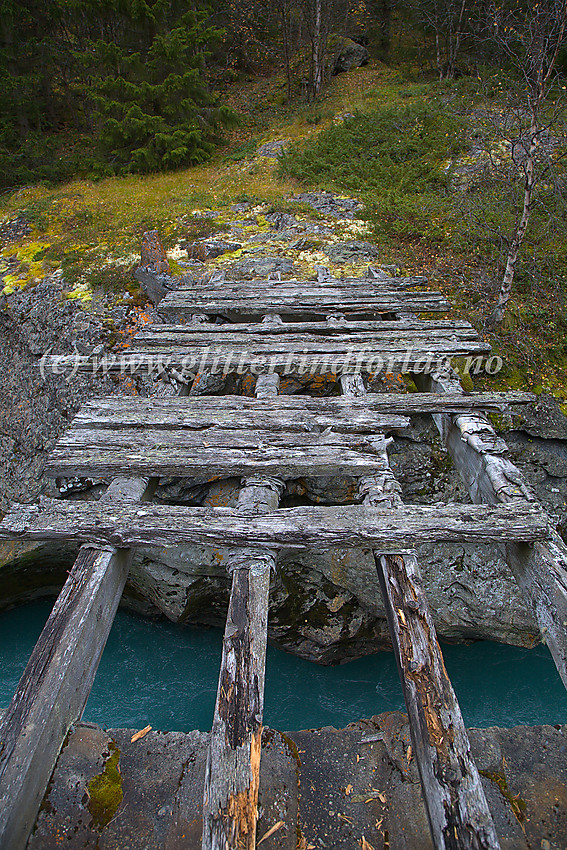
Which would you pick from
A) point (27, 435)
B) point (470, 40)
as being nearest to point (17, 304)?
point (27, 435)

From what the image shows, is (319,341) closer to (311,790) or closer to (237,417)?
(237,417)

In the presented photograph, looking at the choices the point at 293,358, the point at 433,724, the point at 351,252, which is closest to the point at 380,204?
the point at 351,252

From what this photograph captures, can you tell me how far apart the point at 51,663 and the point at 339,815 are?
1.86 m

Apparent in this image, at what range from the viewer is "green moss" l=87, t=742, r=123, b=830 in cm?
240

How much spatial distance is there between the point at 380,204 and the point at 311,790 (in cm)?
1274

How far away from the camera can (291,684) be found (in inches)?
209

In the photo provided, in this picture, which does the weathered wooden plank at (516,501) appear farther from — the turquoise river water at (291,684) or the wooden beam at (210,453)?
the turquoise river water at (291,684)

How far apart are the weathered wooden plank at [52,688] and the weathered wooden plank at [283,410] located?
1701mm

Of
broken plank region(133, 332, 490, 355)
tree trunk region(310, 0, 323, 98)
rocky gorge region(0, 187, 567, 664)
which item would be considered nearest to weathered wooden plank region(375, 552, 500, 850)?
rocky gorge region(0, 187, 567, 664)

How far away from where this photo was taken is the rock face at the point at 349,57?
23109mm

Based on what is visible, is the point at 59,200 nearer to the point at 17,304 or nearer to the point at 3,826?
the point at 17,304

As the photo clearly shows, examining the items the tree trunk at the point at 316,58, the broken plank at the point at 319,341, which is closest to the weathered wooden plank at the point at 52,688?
the broken plank at the point at 319,341

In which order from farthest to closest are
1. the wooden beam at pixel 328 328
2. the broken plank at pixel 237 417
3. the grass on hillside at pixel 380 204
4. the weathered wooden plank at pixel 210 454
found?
1. the grass on hillside at pixel 380 204
2. the wooden beam at pixel 328 328
3. the broken plank at pixel 237 417
4. the weathered wooden plank at pixel 210 454

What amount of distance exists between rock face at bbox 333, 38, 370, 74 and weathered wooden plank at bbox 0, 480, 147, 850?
28199 mm
